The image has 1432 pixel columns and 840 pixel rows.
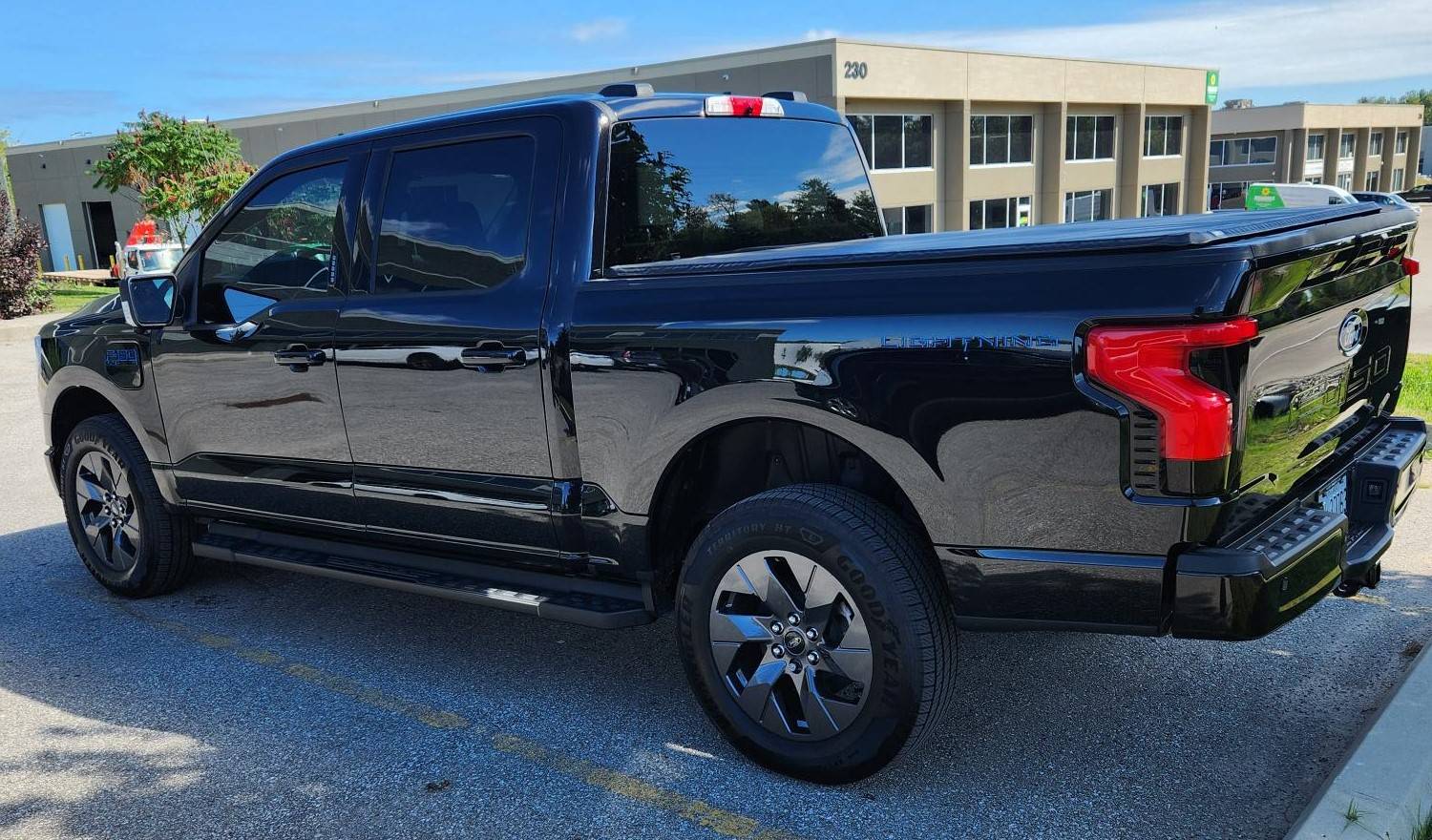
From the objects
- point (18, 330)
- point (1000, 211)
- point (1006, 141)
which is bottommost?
point (1000, 211)

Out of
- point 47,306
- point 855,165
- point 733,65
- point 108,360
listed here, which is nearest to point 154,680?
point 108,360

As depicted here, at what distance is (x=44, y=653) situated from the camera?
4.80 meters

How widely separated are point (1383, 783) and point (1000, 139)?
40.9 metres

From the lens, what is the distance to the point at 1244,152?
74625mm

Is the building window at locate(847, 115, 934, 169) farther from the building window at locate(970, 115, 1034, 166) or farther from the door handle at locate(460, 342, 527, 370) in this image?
the door handle at locate(460, 342, 527, 370)

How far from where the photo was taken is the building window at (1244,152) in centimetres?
7269

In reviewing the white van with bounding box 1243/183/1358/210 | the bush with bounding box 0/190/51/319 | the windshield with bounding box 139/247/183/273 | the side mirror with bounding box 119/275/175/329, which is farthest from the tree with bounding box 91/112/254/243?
the side mirror with bounding box 119/275/175/329

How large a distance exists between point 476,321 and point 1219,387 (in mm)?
2305

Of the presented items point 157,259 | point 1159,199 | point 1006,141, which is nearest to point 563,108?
point 157,259

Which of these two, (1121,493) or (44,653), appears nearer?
(1121,493)

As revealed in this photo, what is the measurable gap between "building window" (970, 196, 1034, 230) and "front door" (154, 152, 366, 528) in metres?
38.0

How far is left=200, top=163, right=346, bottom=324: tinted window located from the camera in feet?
14.4

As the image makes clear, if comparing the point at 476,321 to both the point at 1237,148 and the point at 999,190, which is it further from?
the point at 1237,148

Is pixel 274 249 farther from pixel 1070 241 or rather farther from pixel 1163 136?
pixel 1163 136
